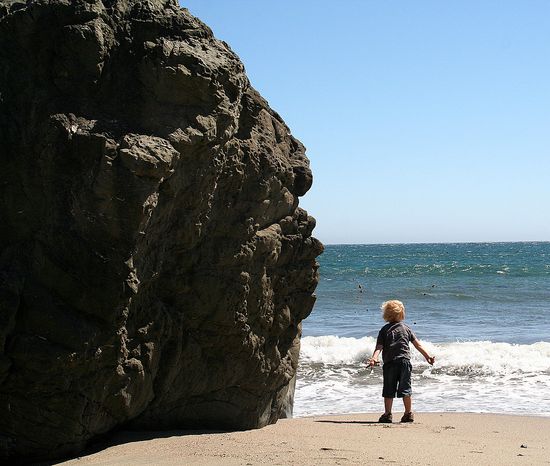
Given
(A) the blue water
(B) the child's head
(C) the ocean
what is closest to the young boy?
(B) the child's head

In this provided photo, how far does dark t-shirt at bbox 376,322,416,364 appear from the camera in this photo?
283 inches

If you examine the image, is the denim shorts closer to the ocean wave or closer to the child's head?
the child's head

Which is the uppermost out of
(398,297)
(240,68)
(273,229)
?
(240,68)

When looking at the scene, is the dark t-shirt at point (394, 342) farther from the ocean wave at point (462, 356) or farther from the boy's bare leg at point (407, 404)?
the ocean wave at point (462, 356)

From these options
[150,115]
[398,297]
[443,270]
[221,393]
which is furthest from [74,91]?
[443,270]

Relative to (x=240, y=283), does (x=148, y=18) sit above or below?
above

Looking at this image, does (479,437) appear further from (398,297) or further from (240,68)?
(398,297)

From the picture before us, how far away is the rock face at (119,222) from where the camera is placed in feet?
15.1

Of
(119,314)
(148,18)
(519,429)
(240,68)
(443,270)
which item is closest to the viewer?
(119,314)

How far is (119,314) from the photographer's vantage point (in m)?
4.73

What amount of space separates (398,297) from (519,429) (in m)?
22.8

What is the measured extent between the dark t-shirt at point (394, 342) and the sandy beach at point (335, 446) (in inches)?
26.2

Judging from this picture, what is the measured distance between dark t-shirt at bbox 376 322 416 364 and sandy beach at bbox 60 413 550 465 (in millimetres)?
666

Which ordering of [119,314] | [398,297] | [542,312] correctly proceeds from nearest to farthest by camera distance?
[119,314] → [542,312] → [398,297]
